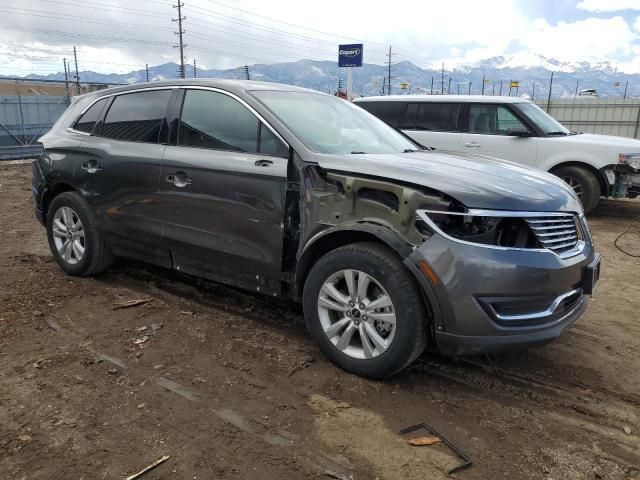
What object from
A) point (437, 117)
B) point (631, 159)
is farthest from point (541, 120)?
point (437, 117)

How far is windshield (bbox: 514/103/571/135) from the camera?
8.43 meters

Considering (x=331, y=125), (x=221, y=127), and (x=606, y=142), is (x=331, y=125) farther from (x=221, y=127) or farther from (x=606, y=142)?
(x=606, y=142)

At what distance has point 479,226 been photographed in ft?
9.33

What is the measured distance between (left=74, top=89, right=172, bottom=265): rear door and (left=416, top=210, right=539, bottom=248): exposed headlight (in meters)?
2.25

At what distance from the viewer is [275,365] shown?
3350 millimetres

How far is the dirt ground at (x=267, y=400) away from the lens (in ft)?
8.05

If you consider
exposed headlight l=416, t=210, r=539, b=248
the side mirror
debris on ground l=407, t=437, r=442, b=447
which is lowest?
debris on ground l=407, t=437, r=442, b=447

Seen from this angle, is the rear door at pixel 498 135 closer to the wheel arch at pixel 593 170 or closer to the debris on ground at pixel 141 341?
the wheel arch at pixel 593 170

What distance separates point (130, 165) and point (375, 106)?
592 cm

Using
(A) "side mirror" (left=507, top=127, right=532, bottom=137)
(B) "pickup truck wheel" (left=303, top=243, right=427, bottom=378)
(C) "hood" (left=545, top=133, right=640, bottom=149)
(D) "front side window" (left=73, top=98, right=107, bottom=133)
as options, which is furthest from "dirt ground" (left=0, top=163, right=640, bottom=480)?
(A) "side mirror" (left=507, top=127, right=532, bottom=137)

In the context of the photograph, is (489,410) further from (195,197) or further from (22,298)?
(22,298)

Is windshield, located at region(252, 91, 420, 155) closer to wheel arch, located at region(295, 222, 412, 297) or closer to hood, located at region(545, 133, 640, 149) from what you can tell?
wheel arch, located at region(295, 222, 412, 297)

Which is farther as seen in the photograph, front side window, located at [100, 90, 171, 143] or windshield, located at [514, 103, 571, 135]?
windshield, located at [514, 103, 571, 135]

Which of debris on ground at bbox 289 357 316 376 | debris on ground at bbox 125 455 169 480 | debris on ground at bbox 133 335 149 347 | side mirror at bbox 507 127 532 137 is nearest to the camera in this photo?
debris on ground at bbox 125 455 169 480
